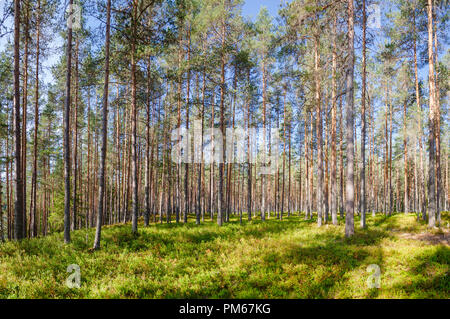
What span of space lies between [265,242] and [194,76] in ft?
39.4

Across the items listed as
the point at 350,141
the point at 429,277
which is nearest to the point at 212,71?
the point at 350,141

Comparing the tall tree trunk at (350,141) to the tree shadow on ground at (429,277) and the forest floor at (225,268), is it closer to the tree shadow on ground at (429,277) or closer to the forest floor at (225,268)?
the forest floor at (225,268)

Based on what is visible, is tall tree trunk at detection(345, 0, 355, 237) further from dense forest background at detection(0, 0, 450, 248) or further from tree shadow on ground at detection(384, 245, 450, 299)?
tree shadow on ground at detection(384, 245, 450, 299)

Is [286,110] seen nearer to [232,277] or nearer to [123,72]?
[123,72]

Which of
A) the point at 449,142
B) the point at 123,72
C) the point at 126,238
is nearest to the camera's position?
the point at 126,238

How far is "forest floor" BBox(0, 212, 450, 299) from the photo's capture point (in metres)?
5.43

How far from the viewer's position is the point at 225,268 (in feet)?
21.8

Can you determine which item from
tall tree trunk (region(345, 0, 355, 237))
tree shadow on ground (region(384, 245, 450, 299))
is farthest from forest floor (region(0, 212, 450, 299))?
tall tree trunk (region(345, 0, 355, 237))

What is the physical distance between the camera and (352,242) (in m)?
8.95

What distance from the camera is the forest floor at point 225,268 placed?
5434 millimetres

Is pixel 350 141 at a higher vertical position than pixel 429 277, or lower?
higher

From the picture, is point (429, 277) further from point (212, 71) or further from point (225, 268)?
point (212, 71)
